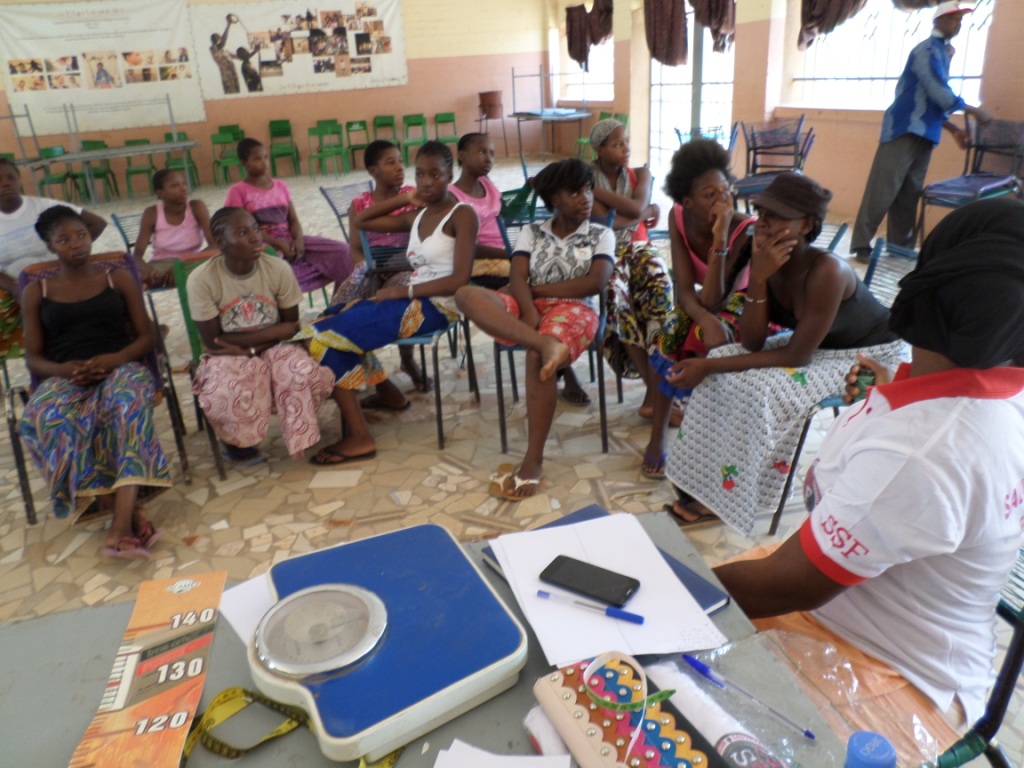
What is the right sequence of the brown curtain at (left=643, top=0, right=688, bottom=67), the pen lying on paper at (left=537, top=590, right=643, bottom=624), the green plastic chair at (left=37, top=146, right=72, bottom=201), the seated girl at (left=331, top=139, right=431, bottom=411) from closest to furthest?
the pen lying on paper at (left=537, top=590, right=643, bottom=624), the seated girl at (left=331, top=139, right=431, bottom=411), the brown curtain at (left=643, top=0, right=688, bottom=67), the green plastic chair at (left=37, top=146, right=72, bottom=201)

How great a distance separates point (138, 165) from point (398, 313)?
10.0 m

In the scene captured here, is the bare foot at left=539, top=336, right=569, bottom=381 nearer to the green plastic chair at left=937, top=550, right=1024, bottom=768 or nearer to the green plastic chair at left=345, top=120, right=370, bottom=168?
the green plastic chair at left=937, top=550, right=1024, bottom=768

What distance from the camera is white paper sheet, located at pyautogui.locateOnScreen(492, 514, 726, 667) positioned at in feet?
2.59

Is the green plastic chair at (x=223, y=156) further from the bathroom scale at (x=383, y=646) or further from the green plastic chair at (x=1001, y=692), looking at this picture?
the green plastic chair at (x=1001, y=692)

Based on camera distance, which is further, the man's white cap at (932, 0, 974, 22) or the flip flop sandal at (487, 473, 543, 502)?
the man's white cap at (932, 0, 974, 22)

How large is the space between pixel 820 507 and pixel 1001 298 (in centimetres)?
33

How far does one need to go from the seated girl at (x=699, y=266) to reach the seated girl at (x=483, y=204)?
0.83 metres

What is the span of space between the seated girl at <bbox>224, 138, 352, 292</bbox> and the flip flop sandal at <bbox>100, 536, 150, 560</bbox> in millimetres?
1909

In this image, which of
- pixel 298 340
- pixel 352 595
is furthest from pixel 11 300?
pixel 352 595

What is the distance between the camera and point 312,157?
11570 millimetres

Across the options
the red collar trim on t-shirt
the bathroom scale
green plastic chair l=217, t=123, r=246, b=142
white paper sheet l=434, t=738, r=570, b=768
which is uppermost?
green plastic chair l=217, t=123, r=246, b=142

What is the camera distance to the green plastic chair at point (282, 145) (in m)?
11.5

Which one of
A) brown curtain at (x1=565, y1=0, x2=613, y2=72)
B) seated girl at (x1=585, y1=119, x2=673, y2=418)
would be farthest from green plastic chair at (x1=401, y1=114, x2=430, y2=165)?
seated girl at (x1=585, y1=119, x2=673, y2=418)

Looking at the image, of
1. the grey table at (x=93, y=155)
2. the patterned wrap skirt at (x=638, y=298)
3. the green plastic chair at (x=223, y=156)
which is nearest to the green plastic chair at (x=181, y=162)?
the green plastic chair at (x=223, y=156)
